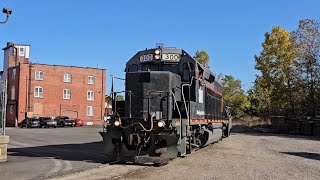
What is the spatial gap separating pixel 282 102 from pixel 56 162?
117ft

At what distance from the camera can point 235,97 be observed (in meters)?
73.2

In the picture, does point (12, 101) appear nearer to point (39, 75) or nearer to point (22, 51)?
point (39, 75)

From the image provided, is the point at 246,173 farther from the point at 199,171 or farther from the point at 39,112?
the point at 39,112

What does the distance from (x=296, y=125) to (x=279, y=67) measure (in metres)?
7.16

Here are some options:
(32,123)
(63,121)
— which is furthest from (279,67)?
(32,123)

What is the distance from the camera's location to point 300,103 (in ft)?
140

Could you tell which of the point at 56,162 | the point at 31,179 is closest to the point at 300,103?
the point at 56,162

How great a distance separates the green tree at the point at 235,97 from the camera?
218ft

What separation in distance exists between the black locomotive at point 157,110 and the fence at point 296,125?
84.7 feet

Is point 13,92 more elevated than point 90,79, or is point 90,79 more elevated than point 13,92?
point 90,79

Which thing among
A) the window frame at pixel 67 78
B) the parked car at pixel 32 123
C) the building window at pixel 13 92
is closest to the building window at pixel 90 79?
the window frame at pixel 67 78

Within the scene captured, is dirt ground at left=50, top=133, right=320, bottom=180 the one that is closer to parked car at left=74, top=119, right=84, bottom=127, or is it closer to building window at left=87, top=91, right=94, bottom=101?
parked car at left=74, top=119, right=84, bottom=127

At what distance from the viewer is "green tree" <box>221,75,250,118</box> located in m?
66.4

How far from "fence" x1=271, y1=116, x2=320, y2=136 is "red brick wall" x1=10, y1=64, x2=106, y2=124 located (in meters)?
30.8
